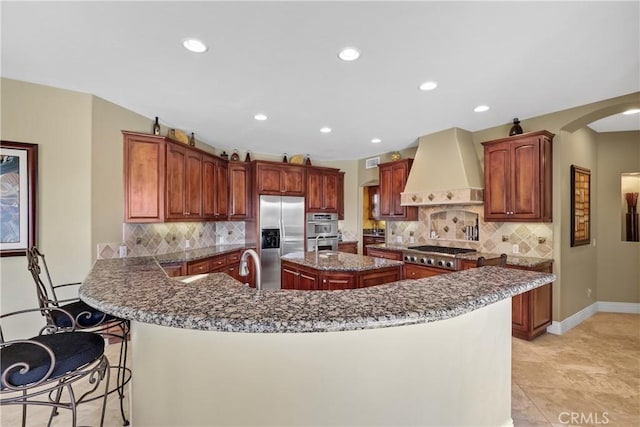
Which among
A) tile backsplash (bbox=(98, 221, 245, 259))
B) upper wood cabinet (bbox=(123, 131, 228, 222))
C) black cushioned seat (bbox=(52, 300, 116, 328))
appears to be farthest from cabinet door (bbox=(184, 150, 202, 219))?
black cushioned seat (bbox=(52, 300, 116, 328))

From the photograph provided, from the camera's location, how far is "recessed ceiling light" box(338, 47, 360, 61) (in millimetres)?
2104

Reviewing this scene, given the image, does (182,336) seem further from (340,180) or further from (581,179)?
(340,180)

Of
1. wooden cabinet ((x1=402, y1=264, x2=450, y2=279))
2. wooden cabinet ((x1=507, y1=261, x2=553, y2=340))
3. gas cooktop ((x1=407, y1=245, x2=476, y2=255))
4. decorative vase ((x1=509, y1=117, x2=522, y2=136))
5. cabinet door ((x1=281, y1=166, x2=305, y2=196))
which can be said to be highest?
decorative vase ((x1=509, y1=117, x2=522, y2=136))

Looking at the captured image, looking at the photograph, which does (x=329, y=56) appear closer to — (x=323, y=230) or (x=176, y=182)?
(x=176, y=182)

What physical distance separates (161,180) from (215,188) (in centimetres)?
121

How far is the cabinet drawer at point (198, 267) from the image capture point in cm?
359

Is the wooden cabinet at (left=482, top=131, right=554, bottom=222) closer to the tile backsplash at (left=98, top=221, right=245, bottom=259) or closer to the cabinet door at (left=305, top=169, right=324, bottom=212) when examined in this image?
the cabinet door at (left=305, top=169, right=324, bottom=212)

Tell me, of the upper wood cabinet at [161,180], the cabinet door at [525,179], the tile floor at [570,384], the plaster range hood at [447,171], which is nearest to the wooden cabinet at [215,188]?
the upper wood cabinet at [161,180]

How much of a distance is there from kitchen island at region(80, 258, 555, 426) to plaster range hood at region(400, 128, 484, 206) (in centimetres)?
288

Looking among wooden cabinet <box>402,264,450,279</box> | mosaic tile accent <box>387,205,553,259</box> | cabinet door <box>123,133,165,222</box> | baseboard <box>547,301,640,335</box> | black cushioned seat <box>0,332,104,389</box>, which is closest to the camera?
black cushioned seat <box>0,332,104,389</box>

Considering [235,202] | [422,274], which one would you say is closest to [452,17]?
[422,274]

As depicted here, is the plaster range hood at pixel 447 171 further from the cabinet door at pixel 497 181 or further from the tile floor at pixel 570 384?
the tile floor at pixel 570 384

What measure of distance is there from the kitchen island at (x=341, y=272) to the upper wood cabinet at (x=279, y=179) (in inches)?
86.2

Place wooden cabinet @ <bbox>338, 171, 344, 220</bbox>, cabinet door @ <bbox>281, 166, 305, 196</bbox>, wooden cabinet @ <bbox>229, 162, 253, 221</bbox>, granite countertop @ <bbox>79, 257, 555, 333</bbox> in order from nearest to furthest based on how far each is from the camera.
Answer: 1. granite countertop @ <bbox>79, 257, 555, 333</bbox>
2. wooden cabinet @ <bbox>229, 162, 253, 221</bbox>
3. cabinet door @ <bbox>281, 166, 305, 196</bbox>
4. wooden cabinet @ <bbox>338, 171, 344, 220</bbox>
